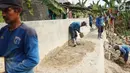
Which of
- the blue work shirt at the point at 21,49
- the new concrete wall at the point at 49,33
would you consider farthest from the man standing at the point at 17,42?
the new concrete wall at the point at 49,33

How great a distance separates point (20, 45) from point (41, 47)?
616 cm

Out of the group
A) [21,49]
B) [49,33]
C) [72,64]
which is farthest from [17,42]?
[49,33]

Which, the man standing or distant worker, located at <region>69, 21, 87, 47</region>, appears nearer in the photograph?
the man standing

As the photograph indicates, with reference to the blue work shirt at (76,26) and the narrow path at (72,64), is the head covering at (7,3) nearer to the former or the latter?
the narrow path at (72,64)

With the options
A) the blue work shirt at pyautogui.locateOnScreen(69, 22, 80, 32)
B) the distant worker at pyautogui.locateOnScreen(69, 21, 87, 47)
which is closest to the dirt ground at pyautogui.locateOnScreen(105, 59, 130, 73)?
the distant worker at pyautogui.locateOnScreen(69, 21, 87, 47)

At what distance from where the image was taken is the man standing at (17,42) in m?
2.40

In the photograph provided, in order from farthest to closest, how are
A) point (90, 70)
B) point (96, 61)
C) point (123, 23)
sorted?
point (123, 23) → point (96, 61) → point (90, 70)

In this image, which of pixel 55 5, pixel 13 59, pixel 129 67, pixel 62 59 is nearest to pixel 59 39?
pixel 55 5

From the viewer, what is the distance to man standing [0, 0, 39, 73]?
240 cm

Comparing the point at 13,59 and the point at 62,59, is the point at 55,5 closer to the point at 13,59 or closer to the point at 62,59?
the point at 62,59

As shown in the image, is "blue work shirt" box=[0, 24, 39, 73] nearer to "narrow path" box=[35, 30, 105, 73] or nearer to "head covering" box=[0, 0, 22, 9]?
"head covering" box=[0, 0, 22, 9]

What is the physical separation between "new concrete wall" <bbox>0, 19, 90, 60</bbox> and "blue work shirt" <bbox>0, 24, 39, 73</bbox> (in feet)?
15.9

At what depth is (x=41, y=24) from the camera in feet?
28.9

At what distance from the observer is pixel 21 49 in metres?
2.47
